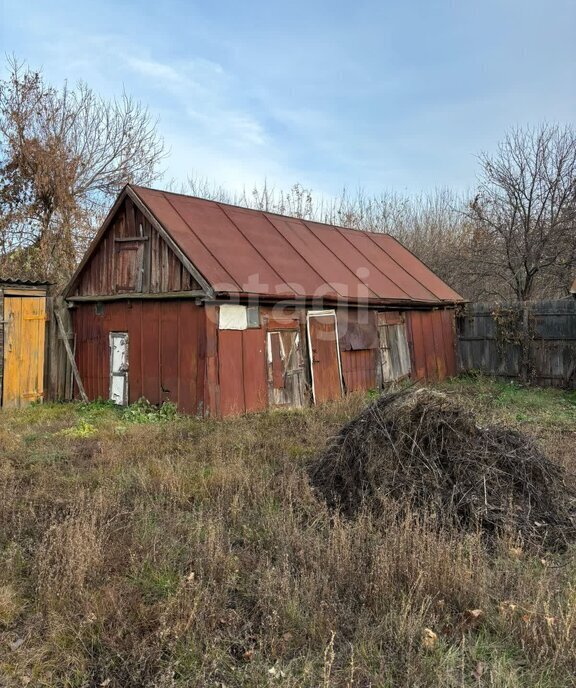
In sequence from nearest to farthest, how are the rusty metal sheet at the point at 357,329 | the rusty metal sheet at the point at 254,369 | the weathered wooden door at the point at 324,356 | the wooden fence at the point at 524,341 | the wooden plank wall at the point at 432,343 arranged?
the rusty metal sheet at the point at 254,369
the weathered wooden door at the point at 324,356
the rusty metal sheet at the point at 357,329
the wooden fence at the point at 524,341
the wooden plank wall at the point at 432,343

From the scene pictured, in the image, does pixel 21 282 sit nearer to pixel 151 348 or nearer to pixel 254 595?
pixel 151 348

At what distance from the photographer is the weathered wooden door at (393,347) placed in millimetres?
13383

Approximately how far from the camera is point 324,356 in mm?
11609

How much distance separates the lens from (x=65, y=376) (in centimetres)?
1207

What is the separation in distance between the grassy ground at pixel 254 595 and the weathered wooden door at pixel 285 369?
511cm

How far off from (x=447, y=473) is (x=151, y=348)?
733cm

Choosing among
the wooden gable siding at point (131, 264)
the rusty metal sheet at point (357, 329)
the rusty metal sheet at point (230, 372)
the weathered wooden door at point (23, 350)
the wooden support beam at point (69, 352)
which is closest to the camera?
the rusty metal sheet at point (230, 372)

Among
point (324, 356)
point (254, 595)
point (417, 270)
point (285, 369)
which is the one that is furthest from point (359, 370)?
point (254, 595)

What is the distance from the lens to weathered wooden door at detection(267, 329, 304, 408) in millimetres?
10609

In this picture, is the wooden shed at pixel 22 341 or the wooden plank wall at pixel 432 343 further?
the wooden plank wall at pixel 432 343

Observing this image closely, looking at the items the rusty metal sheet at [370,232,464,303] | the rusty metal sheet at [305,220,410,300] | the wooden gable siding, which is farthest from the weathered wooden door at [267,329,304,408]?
the rusty metal sheet at [370,232,464,303]

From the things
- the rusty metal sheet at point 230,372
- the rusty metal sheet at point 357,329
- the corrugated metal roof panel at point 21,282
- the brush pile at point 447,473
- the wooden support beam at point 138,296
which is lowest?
the brush pile at point 447,473

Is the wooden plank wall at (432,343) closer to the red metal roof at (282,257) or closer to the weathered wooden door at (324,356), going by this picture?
the red metal roof at (282,257)

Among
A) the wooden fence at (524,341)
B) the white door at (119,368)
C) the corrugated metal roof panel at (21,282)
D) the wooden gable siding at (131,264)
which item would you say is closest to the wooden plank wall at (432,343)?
the wooden fence at (524,341)
